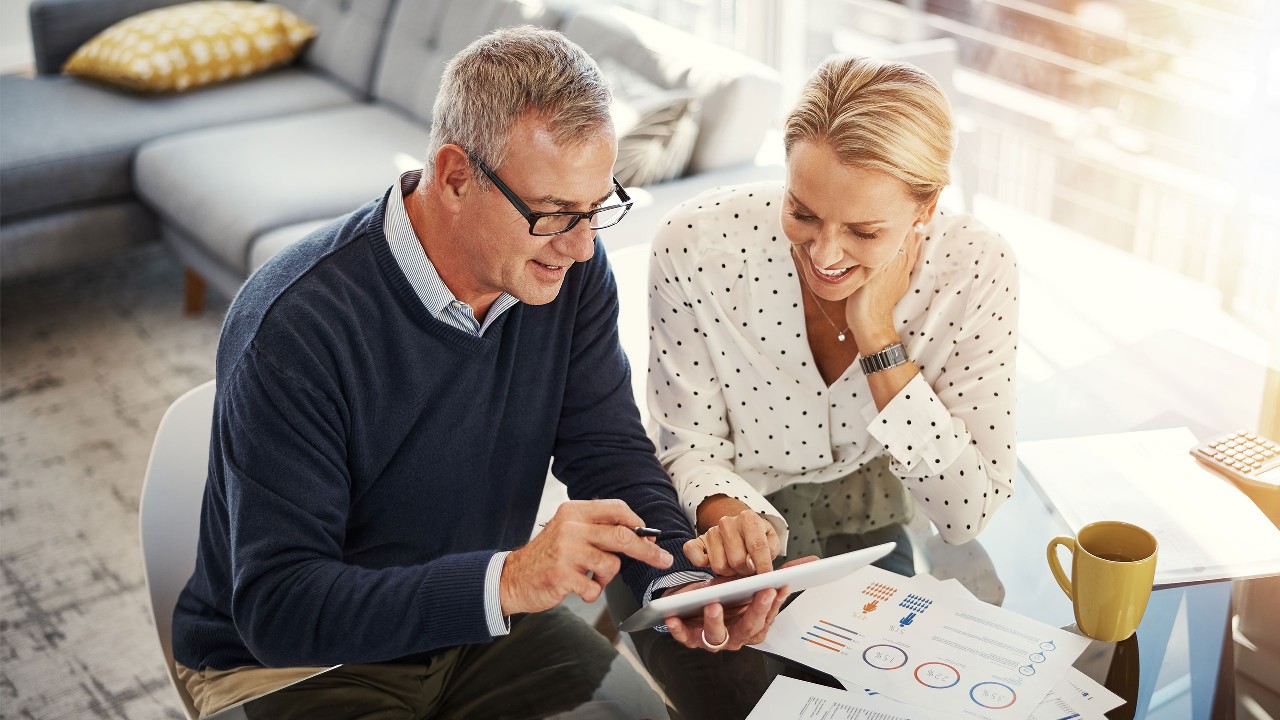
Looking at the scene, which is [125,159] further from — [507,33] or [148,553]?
[507,33]

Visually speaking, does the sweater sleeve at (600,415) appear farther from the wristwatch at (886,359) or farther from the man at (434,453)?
the wristwatch at (886,359)

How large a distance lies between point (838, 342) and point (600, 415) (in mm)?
324

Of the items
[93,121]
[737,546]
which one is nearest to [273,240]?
[93,121]

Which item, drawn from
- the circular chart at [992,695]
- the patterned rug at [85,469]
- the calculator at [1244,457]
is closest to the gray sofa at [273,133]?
the patterned rug at [85,469]

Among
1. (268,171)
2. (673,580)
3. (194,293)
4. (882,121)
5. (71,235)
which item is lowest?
(194,293)

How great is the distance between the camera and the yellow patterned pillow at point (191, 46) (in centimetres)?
369

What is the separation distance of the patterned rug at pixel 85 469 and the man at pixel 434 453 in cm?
89

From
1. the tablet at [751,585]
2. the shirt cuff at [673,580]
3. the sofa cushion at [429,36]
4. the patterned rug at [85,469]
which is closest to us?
the tablet at [751,585]

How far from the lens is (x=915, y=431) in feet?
4.59

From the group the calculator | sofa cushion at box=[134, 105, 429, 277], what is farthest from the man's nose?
sofa cushion at box=[134, 105, 429, 277]

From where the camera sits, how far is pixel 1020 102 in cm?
340

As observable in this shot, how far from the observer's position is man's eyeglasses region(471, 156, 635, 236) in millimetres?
1219

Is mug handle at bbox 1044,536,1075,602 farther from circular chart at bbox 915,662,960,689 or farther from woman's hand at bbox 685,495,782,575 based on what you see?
woman's hand at bbox 685,495,782,575

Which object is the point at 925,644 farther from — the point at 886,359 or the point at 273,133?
the point at 273,133
